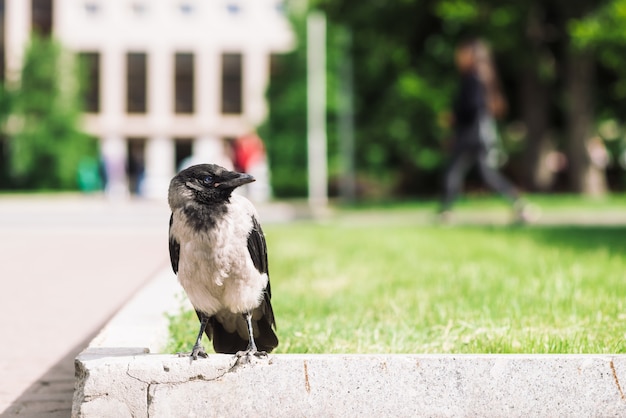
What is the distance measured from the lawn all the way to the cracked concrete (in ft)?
2.42

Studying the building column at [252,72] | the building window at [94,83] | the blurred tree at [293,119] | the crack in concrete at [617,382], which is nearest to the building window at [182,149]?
the building column at [252,72]

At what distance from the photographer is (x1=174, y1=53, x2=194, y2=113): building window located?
198ft

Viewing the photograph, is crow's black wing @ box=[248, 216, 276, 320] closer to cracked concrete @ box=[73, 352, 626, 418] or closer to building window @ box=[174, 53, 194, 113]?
cracked concrete @ box=[73, 352, 626, 418]

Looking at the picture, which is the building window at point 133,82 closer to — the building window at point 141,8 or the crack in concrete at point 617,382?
the building window at point 141,8

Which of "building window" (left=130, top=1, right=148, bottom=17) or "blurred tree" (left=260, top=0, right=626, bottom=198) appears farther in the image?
"building window" (left=130, top=1, right=148, bottom=17)

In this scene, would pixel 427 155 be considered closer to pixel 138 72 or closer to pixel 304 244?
pixel 304 244

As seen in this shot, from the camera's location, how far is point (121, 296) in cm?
754

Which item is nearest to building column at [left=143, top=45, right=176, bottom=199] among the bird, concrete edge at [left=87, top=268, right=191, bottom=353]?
concrete edge at [left=87, top=268, right=191, bottom=353]

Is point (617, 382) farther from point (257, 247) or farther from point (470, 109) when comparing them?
point (470, 109)

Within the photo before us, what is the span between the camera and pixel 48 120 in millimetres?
45125

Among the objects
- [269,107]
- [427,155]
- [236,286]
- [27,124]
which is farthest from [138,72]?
[236,286]

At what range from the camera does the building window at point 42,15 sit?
2301 inches

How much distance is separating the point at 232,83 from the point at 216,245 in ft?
191

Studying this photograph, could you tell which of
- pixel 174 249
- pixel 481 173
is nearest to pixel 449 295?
pixel 174 249
